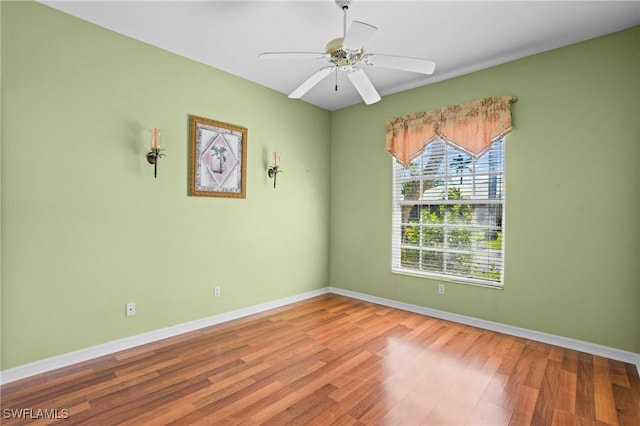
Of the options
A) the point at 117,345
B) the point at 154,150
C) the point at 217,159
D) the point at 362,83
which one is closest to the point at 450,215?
the point at 362,83

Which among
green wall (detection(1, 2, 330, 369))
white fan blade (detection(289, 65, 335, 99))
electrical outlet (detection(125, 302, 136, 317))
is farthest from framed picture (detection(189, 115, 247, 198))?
electrical outlet (detection(125, 302, 136, 317))

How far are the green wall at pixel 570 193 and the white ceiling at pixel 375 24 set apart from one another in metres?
0.19

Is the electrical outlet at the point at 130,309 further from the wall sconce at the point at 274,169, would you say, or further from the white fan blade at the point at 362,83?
the white fan blade at the point at 362,83

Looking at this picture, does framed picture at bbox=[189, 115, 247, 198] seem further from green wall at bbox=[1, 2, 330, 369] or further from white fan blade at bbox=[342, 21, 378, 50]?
white fan blade at bbox=[342, 21, 378, 50]

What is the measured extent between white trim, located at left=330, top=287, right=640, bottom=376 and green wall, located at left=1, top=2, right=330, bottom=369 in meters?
1.67

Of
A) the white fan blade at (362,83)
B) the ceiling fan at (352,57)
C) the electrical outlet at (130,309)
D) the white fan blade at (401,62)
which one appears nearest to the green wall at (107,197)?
the electrical outlet at (130,309)

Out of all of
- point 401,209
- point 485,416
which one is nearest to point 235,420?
point 485,416

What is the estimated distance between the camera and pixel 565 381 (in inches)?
90.4

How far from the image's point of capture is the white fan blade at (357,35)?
1.82m

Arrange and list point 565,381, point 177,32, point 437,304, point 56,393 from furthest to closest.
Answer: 1. point 437,304
2. point 177,32
3. point 565,381
4. point 56,393

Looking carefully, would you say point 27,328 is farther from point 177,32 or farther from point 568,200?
point 568,200

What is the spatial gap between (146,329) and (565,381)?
3.37 metres

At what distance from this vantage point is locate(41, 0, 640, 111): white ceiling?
2.38 m

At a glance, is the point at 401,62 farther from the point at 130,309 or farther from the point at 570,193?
the point at 130,309
